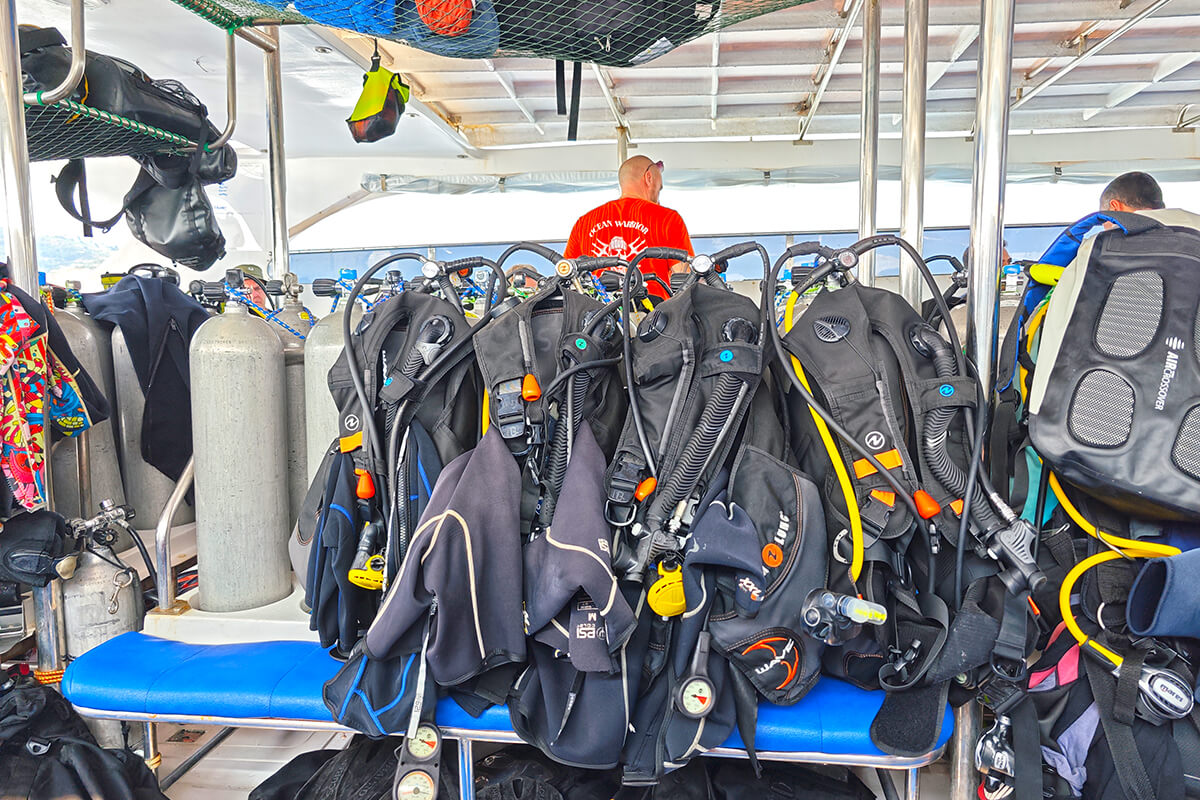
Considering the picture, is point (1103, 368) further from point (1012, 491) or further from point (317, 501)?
point (317, 501)

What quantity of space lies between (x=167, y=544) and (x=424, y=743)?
806 mm

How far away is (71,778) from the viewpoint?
5.04 feet

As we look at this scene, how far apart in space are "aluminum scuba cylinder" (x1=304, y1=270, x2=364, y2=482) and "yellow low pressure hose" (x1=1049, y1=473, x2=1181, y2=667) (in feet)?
4.89

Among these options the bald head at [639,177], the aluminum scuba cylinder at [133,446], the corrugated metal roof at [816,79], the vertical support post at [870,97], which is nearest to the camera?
the aluminum scuba cylinder at [133,446]

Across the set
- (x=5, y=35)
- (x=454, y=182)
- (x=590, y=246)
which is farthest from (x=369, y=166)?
(x=5, y=35)

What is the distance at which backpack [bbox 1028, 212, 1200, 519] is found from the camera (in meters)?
1.14

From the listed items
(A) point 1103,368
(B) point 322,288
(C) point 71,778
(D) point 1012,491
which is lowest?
(C) point 71,778

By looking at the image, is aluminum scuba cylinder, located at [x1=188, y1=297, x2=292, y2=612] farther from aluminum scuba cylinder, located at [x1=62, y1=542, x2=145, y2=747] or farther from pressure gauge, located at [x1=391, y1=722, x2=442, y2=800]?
pressure gauge, located at [x1=391, y1=722, x2=442, y2=800]

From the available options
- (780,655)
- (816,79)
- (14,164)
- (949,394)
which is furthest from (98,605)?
(816,79)

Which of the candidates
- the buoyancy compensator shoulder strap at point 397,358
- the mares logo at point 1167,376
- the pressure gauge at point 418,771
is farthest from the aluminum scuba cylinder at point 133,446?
the mares logo at point 1167,376

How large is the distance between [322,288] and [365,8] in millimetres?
652

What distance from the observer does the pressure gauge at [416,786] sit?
134 cm

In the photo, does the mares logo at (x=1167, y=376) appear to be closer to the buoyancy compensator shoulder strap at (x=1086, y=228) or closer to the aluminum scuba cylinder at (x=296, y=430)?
the buoyancy compensator shoulder strap at (x=1086, y=228)

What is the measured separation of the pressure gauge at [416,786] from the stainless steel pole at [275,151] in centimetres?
201
